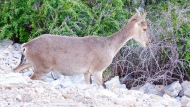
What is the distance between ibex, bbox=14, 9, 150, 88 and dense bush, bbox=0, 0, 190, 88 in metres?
1.26

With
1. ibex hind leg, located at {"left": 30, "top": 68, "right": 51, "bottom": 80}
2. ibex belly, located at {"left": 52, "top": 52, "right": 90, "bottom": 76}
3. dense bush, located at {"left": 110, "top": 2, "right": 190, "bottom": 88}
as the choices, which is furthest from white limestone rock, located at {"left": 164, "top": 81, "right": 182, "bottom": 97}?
ibex hind leg, located at {"left": 30, "top": 68, "right": 51, "bottom": 80}

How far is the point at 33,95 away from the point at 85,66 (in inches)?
86.3

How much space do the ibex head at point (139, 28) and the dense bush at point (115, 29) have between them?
0.92 metres

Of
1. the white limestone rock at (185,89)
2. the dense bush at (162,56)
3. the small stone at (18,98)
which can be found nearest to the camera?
the small stone at (18,98)

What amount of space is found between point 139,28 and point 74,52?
1.72 meters

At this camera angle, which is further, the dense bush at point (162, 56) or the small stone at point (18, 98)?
the dense bush at point (162, 56)

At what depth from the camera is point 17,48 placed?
1088 centimetres

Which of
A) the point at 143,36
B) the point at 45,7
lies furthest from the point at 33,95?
the point at 45,7

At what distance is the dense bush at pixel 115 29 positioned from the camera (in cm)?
1024

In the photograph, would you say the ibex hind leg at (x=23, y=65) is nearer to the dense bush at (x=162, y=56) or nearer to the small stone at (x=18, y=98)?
the small stone at (x=18, y=98)

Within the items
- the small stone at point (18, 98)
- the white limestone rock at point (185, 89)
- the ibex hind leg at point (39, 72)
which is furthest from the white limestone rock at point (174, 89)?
the small stone at point (18, 98)

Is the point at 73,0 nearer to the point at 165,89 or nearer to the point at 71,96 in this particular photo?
the point at 165,89

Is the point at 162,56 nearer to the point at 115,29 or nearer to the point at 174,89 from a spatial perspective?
the point at 174,89

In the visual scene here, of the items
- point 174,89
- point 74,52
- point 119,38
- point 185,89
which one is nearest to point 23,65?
point 74,52
